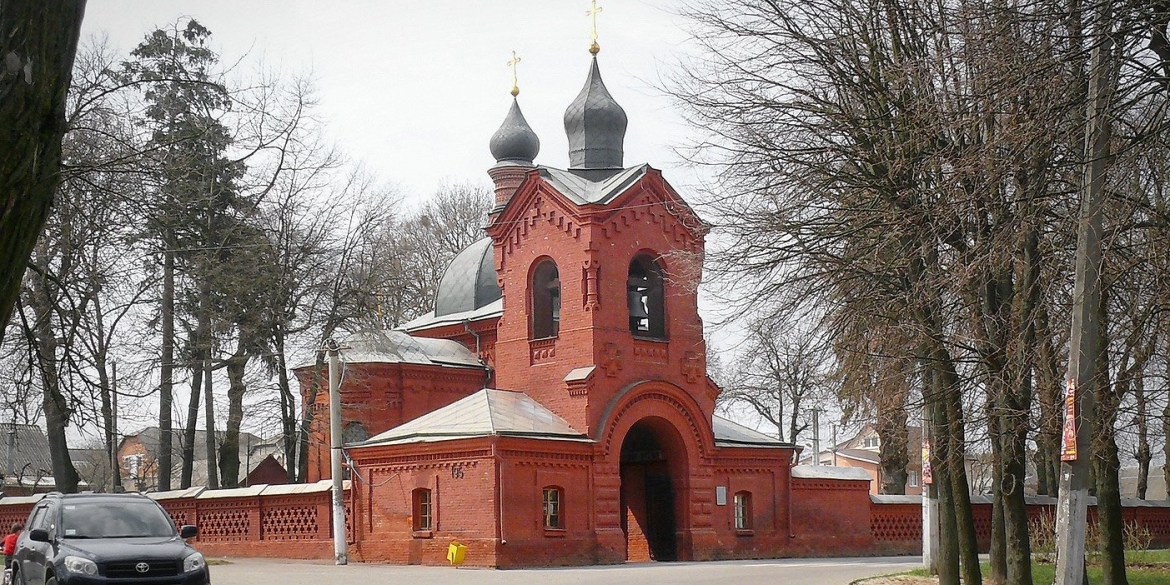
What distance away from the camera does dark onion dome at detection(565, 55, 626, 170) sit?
3253 cm

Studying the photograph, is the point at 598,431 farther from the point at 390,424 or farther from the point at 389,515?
the point at 390,424

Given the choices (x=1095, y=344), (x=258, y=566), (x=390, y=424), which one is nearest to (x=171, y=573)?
(x=1095, y=344)

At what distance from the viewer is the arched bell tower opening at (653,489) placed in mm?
30938

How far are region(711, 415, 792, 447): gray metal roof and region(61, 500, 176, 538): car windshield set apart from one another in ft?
58.4

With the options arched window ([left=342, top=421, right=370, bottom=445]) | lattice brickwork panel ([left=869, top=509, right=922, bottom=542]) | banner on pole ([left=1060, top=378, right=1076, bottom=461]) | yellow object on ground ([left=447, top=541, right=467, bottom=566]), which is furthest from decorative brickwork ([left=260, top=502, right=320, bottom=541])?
banner on pole ([left=1060, top=378, right=1076, bottom=461])

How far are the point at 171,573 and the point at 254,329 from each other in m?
19.5

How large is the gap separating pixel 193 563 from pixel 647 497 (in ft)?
60.1

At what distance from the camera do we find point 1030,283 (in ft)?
51.1

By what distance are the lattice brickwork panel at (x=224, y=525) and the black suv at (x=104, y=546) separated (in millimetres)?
15789

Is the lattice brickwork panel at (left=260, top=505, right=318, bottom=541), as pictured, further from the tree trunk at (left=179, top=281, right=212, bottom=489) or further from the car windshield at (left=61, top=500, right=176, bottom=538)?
the car windshield at (left=61, top=500, right=176, bottom=538)

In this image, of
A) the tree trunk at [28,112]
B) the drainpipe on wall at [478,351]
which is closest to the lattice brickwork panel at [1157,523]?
the drainpipe on wall at [478,351]

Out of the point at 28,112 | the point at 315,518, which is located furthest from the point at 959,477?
the point at 315,518

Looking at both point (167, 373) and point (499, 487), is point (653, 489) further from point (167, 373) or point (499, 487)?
point (167, 373)

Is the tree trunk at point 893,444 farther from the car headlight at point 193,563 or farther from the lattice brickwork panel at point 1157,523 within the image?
the car headlight at point 193,563
